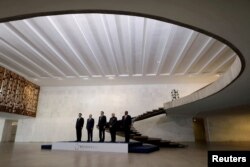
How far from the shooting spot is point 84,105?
1529cm

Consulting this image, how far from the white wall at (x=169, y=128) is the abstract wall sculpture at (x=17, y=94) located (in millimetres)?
7847

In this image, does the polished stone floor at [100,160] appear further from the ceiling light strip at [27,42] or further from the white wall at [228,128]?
the white wall at [228,128]

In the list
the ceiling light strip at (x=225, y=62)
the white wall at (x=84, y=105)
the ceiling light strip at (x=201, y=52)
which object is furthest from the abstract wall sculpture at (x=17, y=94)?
the ceiling light strip at (x=225, y=62)

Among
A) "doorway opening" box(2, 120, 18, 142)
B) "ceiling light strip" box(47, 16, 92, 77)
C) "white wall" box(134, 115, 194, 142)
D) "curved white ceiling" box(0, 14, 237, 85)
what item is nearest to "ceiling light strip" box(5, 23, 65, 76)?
"curved white ceiling" box(0, 14, 237, 85)

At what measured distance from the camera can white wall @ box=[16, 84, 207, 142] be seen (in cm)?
1482

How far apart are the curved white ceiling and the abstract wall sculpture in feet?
2.07

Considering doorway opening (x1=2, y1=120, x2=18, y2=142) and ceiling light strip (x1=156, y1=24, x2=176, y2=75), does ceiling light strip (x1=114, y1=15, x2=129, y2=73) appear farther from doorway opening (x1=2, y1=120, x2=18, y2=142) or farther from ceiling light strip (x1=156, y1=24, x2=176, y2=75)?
doorway opening (x1=2, y1=120, x2=18, y2=142)

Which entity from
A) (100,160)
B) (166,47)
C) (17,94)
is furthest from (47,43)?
(17,94)

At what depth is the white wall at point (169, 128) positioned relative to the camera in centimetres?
1411

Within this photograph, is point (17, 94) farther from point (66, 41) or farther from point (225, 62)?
point (225, 62)

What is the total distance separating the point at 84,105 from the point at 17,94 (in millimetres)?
4546

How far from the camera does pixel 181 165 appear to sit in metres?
4.51

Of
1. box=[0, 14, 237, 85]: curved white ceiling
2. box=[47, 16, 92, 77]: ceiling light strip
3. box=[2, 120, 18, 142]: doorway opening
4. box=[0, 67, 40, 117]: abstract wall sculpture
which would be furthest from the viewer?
box=[2, 120, 18, 142]: doorway opening

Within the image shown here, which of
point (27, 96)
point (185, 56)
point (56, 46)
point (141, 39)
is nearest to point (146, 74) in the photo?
point (185, 56)
